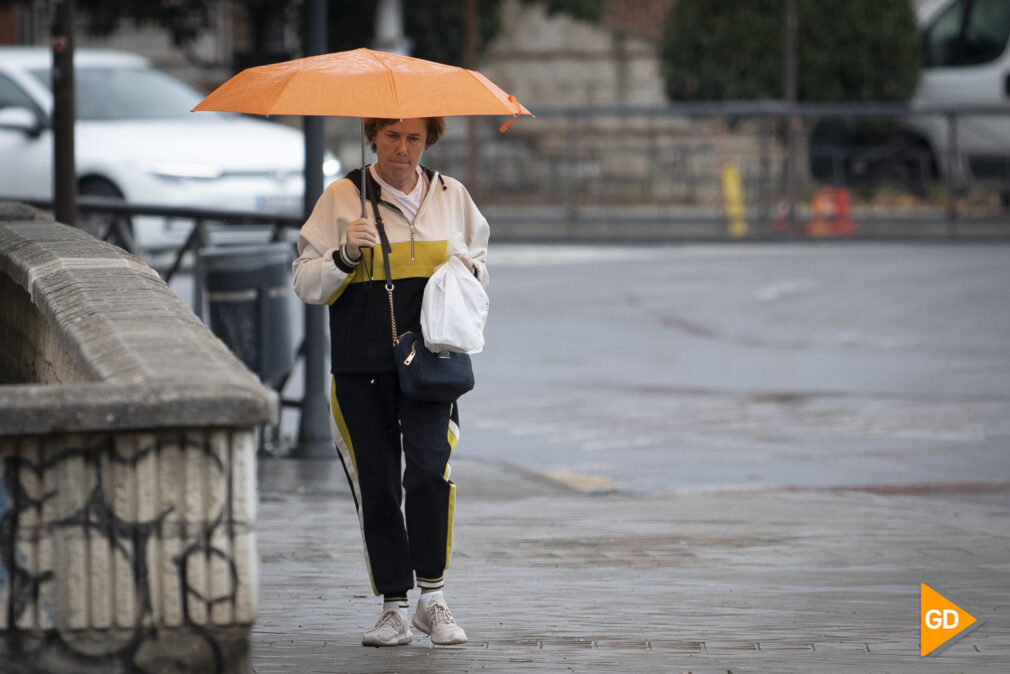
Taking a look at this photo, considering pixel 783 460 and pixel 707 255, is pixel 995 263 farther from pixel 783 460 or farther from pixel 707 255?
pixel 783 460

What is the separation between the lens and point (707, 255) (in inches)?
749

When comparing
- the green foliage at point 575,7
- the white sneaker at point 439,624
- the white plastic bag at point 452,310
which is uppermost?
the green foliage at point 575,7

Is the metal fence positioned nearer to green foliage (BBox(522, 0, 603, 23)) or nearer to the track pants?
green foliage (BBox(522, 0, 603, 23))

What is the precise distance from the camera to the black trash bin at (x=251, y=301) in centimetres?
872

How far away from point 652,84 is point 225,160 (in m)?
21.5

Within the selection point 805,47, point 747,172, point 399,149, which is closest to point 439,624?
point 399,149

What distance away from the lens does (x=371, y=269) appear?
5062mm

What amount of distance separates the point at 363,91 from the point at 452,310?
0.65 meters

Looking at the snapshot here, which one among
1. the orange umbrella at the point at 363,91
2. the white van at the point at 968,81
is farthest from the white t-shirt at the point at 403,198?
the white van at the point at 968,81

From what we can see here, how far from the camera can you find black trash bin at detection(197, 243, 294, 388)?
343 inches

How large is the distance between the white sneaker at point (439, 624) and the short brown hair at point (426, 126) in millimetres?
1306

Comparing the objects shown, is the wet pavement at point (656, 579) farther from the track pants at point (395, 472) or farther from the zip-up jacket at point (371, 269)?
the zip-up jacket at point (371, 269)

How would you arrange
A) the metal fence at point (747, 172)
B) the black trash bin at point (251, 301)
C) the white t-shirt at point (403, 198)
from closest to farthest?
the white t-shirt at point (403, 198), the black trash bin at point (251, 301), the metal fence at point (747, 172)

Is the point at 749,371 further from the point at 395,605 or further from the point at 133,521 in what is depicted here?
the point at 133,521
